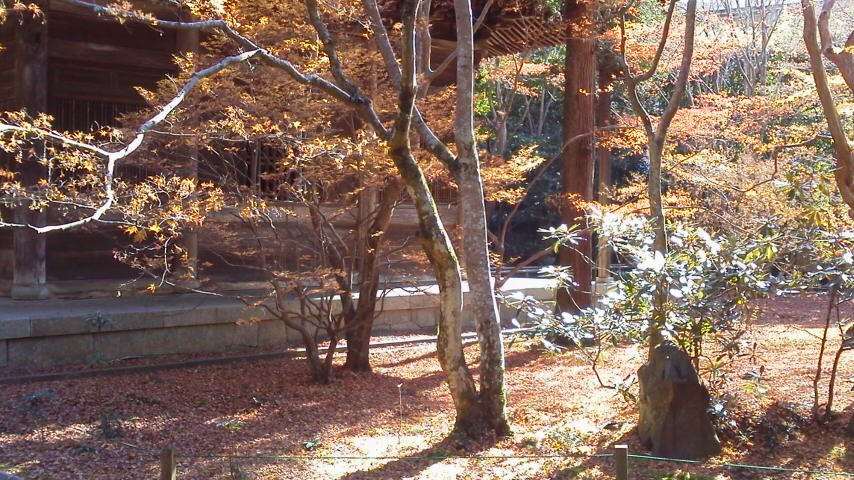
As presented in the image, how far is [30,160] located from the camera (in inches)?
422

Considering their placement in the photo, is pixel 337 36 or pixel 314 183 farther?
pixel 337 36

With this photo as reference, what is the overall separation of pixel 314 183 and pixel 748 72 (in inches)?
588

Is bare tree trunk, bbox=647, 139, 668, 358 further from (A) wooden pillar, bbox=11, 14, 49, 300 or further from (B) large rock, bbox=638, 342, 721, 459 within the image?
(A) wooden pillar, bbox=11, 14, 49, 300

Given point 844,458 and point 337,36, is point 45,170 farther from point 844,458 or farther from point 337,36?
point 844,458

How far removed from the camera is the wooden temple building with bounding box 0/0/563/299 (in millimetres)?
10680

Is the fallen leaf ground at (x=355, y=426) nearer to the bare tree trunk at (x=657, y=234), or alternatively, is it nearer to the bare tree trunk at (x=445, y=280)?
the bare tree trunk at (x=445, y=280)

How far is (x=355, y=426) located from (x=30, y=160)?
20.0 feet

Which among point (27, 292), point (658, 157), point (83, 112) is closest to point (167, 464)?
point (658, 157)

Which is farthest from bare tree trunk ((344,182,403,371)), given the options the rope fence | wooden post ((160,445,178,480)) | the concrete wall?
wooden post ((160,445,178,480))

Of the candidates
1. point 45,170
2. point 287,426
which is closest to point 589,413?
point 287,426

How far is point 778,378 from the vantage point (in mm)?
8805

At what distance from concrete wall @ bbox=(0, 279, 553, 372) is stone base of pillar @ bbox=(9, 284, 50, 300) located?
0.15 meters

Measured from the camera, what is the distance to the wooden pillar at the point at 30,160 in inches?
417

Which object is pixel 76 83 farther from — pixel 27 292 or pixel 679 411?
pixel 679 411
